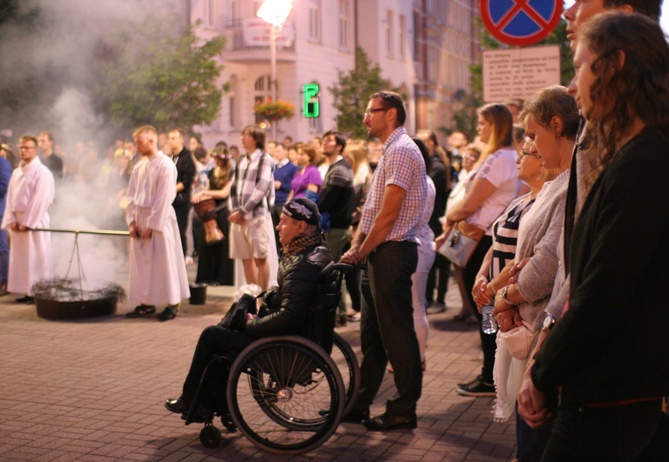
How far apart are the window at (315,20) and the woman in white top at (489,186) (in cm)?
3453

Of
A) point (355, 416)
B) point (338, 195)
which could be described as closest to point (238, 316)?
point (355, 416)

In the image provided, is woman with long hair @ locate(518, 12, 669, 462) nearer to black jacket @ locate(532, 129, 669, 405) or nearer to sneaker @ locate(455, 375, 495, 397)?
black jacket @ locate(532, 129, 669, 405)

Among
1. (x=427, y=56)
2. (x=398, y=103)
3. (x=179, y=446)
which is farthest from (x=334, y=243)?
(x=427, y=56)

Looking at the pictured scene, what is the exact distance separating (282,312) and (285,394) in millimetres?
528

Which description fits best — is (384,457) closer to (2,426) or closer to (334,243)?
(2,426)

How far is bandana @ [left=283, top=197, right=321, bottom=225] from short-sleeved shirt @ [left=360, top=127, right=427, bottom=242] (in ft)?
1.11

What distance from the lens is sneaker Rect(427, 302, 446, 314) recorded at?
11.4 metres

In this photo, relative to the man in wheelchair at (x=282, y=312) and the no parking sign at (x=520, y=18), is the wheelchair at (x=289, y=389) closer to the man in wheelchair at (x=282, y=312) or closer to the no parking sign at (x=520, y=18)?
the man in wheelchair at (x=282, y=312)

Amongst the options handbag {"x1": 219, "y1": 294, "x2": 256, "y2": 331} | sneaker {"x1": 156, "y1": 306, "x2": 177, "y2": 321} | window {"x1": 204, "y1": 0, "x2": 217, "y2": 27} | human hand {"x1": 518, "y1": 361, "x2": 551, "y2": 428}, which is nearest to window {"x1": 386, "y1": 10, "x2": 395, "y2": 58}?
window {"x1": 204, "y1": 0, "x2": 217, "y2": 27}

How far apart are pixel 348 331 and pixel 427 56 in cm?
5125

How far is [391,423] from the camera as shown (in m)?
6.13

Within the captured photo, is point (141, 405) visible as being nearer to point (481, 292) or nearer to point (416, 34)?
point (481, 292)

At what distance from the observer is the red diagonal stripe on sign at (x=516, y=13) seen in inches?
364

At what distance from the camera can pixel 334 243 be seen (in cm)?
1013
